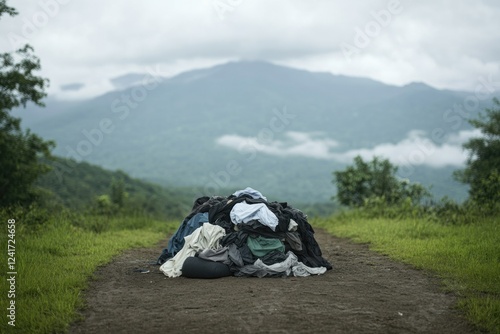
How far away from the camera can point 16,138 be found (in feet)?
74.8

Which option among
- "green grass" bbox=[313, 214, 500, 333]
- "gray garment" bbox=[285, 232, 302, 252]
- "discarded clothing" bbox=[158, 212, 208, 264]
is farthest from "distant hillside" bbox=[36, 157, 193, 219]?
"gray garment" bbox=[285, 232, 302, 252]

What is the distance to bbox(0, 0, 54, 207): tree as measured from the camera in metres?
21.5

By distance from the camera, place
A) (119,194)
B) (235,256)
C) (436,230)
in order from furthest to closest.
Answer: (119,194) → (436,230) → (235,256)

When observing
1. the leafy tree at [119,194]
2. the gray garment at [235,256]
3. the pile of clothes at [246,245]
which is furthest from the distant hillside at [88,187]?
the gray garment at [235,256]

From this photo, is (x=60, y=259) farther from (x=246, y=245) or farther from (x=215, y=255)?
(x=246, y=245)

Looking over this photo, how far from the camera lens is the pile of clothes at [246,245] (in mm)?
8414

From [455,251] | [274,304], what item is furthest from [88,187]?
[274,304]

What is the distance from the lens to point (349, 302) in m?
6.57

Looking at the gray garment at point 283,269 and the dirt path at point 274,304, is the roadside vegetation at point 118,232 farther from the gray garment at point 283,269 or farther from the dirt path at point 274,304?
the gray garment at point 283,269

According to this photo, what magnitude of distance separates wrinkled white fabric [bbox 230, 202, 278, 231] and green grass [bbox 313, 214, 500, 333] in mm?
2634

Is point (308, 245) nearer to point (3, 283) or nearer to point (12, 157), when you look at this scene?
point (3, 283)

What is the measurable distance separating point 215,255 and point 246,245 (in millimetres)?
579

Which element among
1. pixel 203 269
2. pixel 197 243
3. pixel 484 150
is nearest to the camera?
pixel 203 269

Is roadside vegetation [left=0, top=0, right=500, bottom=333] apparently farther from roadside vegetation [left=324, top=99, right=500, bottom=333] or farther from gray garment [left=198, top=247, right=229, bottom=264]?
gray garment [left=198, top=247, right=229, bottom=264]
